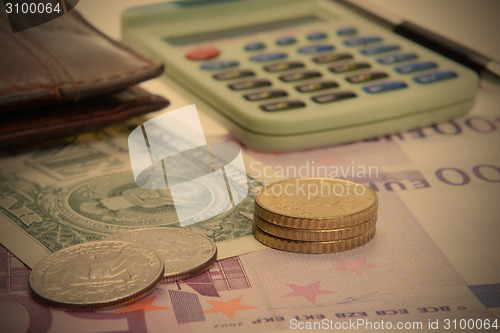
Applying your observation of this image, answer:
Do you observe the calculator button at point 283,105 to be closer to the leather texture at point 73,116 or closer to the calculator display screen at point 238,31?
the leather texture at point 73,116

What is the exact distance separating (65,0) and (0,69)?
0.55 ft

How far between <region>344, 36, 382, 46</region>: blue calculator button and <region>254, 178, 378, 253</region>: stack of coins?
43 centimetres

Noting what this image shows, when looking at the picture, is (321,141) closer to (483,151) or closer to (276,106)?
(276,106)

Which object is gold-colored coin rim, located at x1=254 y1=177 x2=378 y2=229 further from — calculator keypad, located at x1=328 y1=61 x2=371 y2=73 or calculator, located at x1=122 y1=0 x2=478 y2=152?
calculator keypad, located at x1=328 y1=61 x2=371 y2=73

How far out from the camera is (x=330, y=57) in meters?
1.03

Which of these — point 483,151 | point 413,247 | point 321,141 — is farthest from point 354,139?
point 413,247

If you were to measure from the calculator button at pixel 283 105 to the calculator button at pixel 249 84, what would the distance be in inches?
2.6

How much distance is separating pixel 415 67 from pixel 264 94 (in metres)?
0.21

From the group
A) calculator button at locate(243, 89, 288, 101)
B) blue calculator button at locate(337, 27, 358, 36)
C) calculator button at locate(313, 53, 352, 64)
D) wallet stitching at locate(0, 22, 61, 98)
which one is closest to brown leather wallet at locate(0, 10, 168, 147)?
wallet stitching at locate(0, 22, 61, 98)

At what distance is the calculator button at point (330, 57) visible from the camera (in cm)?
102

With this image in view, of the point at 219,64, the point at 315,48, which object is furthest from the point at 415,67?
the point at 219,64

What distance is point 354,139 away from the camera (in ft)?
2.97

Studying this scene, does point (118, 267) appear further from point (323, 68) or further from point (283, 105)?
point (323, 68)

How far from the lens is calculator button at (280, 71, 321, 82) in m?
0.96
